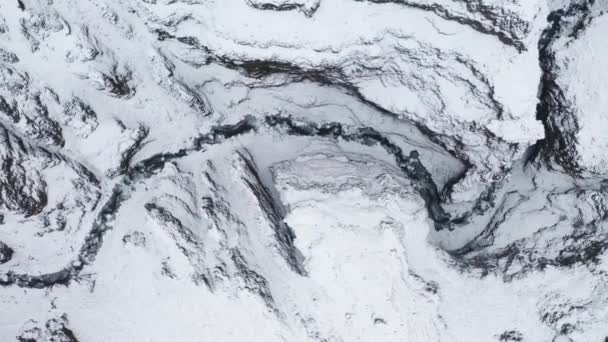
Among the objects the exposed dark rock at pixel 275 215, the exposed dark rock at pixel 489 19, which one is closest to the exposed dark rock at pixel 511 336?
the exposed dark rock at pixel 275 215

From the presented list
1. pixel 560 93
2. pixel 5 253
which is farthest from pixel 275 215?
pixel 560 93

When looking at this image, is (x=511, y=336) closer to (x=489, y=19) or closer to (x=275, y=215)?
(x=275, y=215)

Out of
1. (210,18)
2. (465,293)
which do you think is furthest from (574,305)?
(210,18)

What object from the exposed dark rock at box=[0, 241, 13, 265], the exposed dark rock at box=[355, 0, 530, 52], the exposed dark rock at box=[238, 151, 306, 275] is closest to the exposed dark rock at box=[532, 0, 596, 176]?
the exposed dark rock at box=[355, 0, 530, 52]

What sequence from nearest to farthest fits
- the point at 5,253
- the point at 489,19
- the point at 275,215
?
the point at 489,19 → the point at 5,253 → the point at 275,215

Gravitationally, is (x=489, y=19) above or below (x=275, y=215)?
above

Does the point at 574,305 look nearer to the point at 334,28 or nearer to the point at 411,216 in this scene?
the point at 411,216

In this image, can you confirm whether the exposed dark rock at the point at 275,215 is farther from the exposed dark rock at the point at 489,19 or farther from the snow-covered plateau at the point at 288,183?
the exposed dark rock at the point at 489,19

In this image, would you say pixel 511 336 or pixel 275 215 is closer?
pixel 511 336

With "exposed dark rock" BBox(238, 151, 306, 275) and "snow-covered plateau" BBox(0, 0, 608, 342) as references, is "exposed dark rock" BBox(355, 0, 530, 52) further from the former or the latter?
"exposed dark rock" BBox(238, 151, 306, 275)
